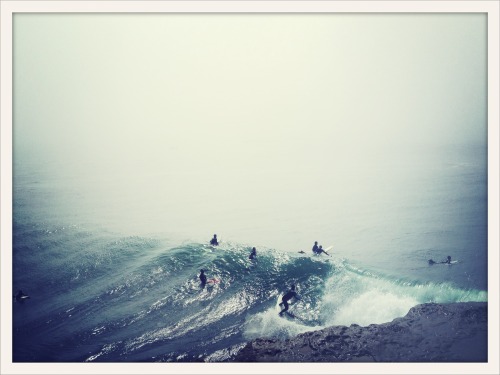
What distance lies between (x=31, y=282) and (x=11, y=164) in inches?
158

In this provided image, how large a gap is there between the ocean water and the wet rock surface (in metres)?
0.60

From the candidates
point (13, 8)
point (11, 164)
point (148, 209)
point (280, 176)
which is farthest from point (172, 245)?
point (280, 176)

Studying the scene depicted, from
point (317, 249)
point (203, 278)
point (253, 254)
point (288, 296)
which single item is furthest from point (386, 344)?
point (203, 278)

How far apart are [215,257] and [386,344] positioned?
21.9 ft

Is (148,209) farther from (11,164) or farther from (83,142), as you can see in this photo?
(11,164)

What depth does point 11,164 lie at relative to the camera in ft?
34.4

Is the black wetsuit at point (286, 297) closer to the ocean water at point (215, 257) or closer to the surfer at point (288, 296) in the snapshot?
the surfer at point (288, 296)

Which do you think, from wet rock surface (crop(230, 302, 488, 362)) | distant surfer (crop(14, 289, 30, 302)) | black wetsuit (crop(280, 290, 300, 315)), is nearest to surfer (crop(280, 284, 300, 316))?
black wetsuit (crop(280, 290, 300, 315))

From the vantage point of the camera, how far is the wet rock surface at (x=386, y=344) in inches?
364

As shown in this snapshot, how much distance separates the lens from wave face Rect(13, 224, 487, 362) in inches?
384

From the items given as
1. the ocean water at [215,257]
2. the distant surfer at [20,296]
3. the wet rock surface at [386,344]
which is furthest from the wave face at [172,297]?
the wet rock surface at [386,344]

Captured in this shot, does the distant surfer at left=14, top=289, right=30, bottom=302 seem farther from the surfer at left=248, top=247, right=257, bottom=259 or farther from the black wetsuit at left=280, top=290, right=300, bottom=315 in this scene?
A: the black wetsuit at left=280, top=290, right=300, bottom=315

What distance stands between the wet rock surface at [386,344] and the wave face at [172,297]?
598 mm

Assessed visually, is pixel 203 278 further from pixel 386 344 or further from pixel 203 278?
pixel 386 344
